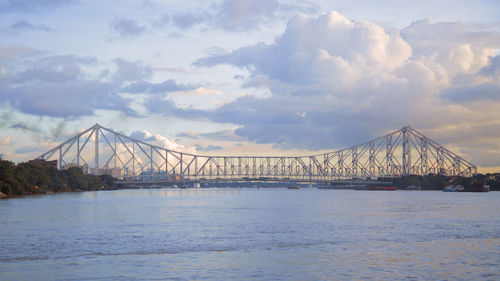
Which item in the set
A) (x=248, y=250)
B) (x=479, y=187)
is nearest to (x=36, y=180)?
(x=248, y=250)

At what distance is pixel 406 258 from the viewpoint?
30.2 meters

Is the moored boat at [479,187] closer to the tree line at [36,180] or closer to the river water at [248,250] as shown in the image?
the tree line at [36,180]

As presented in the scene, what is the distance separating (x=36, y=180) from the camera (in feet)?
466

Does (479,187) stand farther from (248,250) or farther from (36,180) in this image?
(248,250)

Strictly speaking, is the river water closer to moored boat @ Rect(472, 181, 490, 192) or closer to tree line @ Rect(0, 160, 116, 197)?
tree line @ Rect(0, 160, 116, 197)

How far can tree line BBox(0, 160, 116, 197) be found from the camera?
114m

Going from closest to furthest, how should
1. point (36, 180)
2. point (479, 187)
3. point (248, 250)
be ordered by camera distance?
point (248, 250) → point (36, 180) → point (479, 187)

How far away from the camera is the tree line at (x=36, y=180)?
114188 millimetres

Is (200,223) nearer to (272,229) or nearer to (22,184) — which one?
(272,229)

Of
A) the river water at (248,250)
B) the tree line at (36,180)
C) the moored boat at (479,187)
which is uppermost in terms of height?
the tree line at (36,180)

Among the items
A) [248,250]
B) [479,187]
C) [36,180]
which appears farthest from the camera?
[479,187]

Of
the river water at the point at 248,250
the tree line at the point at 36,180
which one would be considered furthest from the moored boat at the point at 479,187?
the river water at the point at 248,250

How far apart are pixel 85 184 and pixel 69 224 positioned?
143 meters

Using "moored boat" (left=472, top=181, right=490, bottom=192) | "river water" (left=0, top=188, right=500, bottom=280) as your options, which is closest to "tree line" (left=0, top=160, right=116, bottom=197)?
"river water" (left=0, top=188, right=500, bottom=280)
